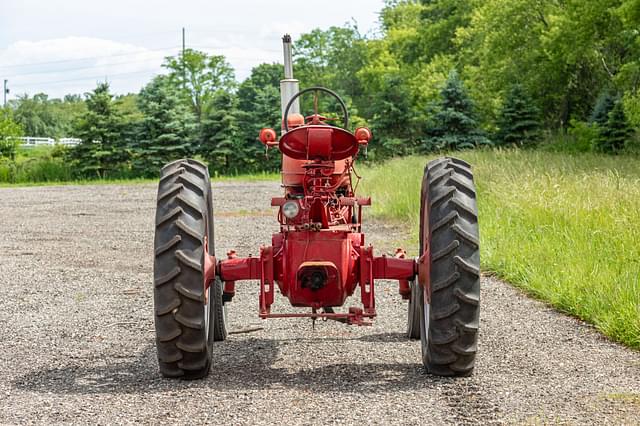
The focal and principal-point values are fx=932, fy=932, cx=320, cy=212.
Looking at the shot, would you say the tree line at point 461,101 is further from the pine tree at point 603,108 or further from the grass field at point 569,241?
the grass field at point 569,241

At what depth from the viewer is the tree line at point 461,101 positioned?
38125mm

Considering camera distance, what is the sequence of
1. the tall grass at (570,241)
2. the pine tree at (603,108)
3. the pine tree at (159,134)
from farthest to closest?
the pine tree at (159,134), the pine tree at (603,108), the tall grass at (570,241)

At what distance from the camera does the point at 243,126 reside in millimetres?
51156

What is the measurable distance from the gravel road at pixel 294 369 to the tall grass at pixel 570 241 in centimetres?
28

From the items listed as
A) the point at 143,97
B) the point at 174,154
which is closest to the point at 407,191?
the point at 174,154

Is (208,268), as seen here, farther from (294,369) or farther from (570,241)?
(570,241)

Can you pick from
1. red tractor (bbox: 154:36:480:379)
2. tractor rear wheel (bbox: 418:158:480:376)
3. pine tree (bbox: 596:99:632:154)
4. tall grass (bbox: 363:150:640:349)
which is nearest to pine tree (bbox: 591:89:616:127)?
pine tree (bbox: 596:99:632:154)

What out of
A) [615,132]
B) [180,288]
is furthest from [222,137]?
[180,288]

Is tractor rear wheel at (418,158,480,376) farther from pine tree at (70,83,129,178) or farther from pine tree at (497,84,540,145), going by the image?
pine tree at (70,83,129,178)

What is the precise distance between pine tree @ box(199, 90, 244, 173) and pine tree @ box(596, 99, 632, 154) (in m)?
20.7

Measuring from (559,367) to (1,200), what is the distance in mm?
26052

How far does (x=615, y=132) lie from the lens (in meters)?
34.8

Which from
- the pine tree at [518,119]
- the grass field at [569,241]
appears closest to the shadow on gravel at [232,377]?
the grass field at [569,241]

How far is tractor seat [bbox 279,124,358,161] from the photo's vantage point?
20.8 feet
